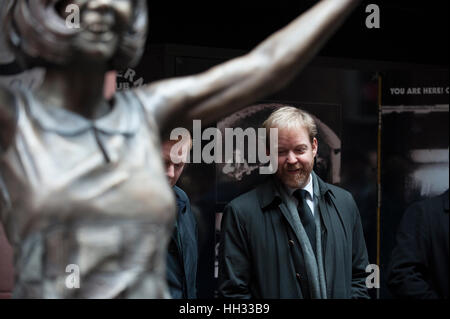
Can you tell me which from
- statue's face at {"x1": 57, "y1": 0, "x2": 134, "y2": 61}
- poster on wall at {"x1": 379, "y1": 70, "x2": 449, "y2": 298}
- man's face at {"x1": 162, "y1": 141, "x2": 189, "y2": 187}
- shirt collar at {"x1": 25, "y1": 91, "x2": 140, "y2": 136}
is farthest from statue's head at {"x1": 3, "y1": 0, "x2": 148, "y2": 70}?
poster on wall at {"x1": 379, "y1": 70, "x2": 449, "y2": 298}

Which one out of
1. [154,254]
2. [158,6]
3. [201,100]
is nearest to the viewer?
[154,254]

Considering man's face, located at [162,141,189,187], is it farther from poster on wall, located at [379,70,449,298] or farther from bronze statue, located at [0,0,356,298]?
poster on wall, located at [379,70,449,298]

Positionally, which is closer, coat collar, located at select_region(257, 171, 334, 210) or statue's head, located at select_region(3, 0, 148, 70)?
statue's head, located at select_region(3, 0, 148, 70)

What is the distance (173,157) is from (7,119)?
1542mm

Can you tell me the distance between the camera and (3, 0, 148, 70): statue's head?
1.42m

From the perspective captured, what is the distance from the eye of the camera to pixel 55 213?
1.37m

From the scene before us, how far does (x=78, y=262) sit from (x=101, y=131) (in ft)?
0.93

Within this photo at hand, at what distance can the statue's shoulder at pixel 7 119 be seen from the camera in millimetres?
1415

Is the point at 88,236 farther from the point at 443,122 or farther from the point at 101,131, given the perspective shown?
the point at 443,122

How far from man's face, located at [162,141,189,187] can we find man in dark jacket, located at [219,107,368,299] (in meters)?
0.30

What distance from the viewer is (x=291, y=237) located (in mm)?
2783

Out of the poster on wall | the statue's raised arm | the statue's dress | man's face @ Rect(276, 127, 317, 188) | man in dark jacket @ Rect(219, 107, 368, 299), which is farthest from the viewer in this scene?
the poster on wall

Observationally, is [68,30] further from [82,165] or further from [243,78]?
[243,78]
